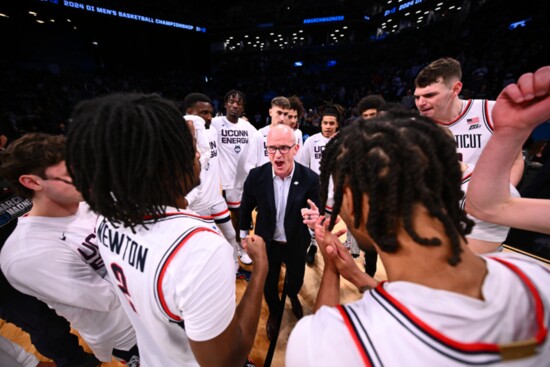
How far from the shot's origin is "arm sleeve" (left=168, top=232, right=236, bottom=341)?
81 cm

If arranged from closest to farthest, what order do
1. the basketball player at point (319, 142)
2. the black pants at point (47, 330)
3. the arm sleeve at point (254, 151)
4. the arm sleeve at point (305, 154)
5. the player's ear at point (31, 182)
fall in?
1. the player's ear at point (31, 182)
2. the black pants at point (47, 330)
3. the basketball player at point (319, 142)
4. the arm sleeve at point (254, 151)
5. the arm sleeve at point (305, 154)

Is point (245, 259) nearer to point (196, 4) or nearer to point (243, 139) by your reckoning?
point (243, 139)

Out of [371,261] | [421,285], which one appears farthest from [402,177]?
[371,261]

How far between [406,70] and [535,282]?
699 inches

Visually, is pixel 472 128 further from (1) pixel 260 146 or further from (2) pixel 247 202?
(1) pixel 260 146

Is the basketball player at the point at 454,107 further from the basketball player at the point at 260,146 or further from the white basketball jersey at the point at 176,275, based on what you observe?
the white basketball jersey at the point at 176,275

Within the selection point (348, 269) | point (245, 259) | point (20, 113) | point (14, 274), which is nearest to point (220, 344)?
point (348, 269)

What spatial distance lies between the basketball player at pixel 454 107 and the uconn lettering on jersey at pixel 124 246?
2661mm

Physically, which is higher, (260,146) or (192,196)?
(260,146)

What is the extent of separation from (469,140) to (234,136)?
3123 millimetres

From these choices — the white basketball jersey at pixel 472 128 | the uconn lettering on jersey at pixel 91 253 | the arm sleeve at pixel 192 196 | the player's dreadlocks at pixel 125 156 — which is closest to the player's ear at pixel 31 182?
the uconn lettering on jersey at pixel 91 253

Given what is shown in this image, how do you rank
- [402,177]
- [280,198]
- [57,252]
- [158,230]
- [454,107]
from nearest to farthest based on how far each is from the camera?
1. [402,177]
2. [158,230]
3. [57,252]
4. [280,198]
5. [454,107]

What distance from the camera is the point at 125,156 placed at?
0.89 metres

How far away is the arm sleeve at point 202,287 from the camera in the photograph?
0.81 m
